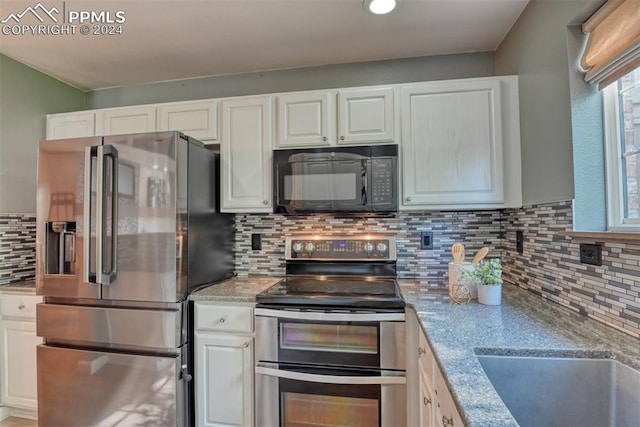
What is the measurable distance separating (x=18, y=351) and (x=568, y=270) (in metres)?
3.10

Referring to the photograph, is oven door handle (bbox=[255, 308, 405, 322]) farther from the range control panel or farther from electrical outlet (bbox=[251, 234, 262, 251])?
electrical outlet (bbox=[251, 234, 262, 251])

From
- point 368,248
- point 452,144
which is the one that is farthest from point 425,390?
point 452,144

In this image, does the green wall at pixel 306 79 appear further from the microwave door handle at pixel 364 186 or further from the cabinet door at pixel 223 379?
the cabinet door at pixel 223 379

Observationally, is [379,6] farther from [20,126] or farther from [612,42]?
[20,126]

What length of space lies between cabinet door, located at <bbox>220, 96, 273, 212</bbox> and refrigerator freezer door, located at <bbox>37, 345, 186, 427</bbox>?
970 mm

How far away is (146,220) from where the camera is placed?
168cm

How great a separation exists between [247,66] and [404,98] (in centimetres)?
116

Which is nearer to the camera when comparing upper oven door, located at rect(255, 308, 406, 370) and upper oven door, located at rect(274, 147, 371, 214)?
upper oven door, located at rect(255, 308, 406, 370)

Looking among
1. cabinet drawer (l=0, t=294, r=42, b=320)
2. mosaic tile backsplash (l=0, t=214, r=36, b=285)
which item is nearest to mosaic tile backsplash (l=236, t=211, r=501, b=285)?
cabinet drawer (l=0, t=294, r=42, b=320)

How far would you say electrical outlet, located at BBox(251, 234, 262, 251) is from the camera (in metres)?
2.31

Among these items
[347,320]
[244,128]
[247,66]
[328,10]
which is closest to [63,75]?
[247,66]

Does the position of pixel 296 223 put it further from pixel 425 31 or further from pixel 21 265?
pixel 21 265

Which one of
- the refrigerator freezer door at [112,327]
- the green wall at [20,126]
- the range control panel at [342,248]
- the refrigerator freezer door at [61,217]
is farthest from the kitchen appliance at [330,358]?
the green wall at [20,126]

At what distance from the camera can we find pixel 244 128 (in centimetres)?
205
